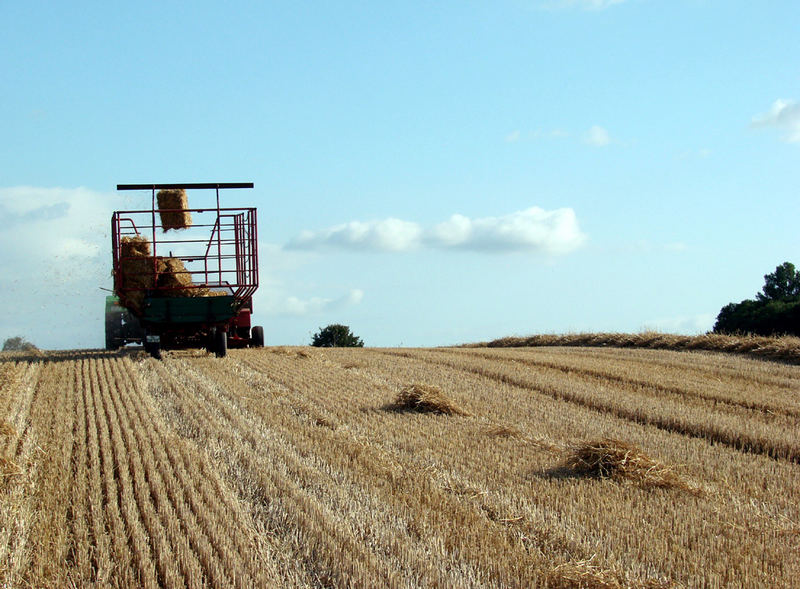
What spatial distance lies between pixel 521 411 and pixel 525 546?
5.79 meters

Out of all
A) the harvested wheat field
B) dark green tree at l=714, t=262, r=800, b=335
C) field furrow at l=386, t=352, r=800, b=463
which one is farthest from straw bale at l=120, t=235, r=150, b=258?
dark green tree at l=714, t=262, r=800, b=335

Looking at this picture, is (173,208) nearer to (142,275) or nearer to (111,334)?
(142,275)

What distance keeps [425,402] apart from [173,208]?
31.3ft

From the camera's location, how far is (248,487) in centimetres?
731

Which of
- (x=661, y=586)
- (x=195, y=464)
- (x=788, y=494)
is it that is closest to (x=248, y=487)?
(x=195, y=464)

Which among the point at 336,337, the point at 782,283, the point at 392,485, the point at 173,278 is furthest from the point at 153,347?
the point at 782,283

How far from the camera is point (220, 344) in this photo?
18203 mm

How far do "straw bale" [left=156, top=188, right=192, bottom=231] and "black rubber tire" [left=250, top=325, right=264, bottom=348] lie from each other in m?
3.52

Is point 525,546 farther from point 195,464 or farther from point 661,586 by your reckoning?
point 195,464

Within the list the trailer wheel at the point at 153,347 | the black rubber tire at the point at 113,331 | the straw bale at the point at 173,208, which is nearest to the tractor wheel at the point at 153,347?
the trailer wheel at the point at 153,347

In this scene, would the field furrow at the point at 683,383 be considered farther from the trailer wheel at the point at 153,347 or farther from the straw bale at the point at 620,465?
the trailer wheel at the point at 153,347

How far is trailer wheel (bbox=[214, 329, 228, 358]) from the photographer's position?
1814cm

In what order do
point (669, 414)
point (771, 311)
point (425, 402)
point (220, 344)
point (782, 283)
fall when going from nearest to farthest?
point (425, 402), point (669, 414), point (220, 344), point (771, 311), point (782, 283)

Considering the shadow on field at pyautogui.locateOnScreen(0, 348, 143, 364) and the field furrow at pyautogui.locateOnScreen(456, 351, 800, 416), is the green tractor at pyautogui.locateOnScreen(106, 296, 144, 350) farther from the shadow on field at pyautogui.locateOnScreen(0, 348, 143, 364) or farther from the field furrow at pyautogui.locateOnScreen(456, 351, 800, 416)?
the field furrow at pyautogui.locateOnScreen(456, 351, 800, 416)
